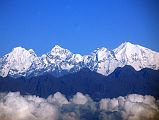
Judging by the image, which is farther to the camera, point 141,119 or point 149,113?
point 141,119

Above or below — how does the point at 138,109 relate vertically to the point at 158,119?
above

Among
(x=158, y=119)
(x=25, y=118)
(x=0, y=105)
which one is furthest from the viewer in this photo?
(x=25, y=118)

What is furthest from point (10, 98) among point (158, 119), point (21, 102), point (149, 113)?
point (158, 119)

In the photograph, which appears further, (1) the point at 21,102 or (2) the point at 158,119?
(1) the point at 21,102

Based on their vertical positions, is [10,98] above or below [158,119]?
above

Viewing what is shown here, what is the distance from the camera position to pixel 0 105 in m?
186

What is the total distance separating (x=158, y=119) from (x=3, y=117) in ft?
327

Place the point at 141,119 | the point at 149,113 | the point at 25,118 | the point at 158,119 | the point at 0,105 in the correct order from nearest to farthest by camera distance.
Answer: the point at 158,119, the point at 149,113, the point at 141,119, the point at 0,105, the point at 25,118

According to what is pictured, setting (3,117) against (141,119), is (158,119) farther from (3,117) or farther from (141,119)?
(3,117)

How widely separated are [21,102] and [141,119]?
47.4 meters

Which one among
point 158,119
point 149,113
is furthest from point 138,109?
point 158,119

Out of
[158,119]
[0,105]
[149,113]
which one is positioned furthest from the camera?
[0,105]

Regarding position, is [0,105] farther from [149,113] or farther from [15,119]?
[149,113]

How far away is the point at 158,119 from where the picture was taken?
3799 inches
